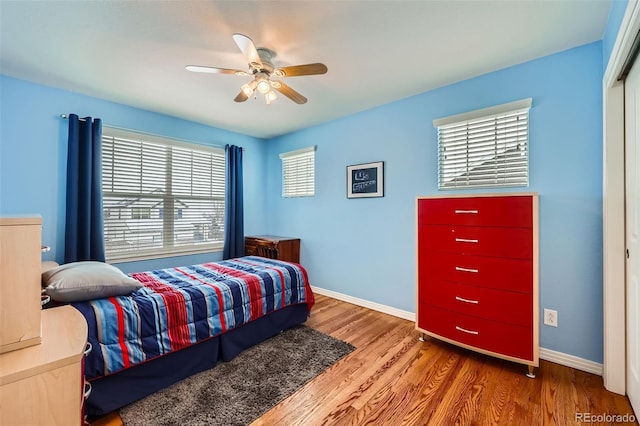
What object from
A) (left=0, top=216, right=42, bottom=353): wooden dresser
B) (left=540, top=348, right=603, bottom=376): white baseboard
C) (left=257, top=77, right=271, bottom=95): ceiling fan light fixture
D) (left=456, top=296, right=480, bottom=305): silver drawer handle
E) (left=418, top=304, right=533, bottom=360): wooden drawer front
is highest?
(left=257, top=77, right=271, bottom=95): ceiling fan light fixture

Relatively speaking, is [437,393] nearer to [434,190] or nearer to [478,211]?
[478,211]

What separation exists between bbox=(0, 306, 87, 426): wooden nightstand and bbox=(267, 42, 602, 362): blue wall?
2.69 meters

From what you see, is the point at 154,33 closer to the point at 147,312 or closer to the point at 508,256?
the point at 147,312

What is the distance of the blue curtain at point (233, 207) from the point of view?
4.03m

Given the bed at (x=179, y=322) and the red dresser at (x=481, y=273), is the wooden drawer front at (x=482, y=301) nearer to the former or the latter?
the red dresser at (x=481, y=273)

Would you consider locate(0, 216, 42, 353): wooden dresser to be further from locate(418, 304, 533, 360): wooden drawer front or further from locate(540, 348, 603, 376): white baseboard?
locate(540, 348, 603, 376): white baseboard

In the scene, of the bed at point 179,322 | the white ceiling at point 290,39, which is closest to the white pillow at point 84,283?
the bed at point 179,322

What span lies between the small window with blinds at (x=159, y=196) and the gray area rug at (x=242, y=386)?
2.05 metres

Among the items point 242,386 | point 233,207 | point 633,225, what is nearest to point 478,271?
point 633,225

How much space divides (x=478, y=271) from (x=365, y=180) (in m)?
1.67

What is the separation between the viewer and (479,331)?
82.6 inches

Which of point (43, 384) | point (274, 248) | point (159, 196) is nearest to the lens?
point (43, 384)

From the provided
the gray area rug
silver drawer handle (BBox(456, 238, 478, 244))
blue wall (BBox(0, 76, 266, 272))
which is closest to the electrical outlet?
silver drawer handle (BBox(456, 238, 478, 244))

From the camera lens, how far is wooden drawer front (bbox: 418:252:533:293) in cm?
192
